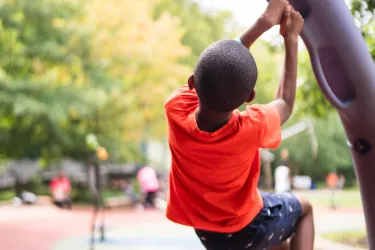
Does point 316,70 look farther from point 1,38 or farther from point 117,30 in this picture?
point 117,30

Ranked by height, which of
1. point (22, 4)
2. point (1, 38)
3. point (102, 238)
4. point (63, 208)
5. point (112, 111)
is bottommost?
point (63, 208)

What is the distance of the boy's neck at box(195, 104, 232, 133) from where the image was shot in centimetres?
116

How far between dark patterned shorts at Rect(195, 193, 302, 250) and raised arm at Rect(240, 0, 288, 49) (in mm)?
403

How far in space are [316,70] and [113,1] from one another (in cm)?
1041

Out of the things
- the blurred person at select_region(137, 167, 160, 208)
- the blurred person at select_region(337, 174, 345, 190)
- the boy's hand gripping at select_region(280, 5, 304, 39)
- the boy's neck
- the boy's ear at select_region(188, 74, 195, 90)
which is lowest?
the blurred person at select_region(337, 174, 345, 190)

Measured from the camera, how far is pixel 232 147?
1.18m

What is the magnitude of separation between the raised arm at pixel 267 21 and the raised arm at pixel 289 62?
2 cm

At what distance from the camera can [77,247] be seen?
6.40 meters

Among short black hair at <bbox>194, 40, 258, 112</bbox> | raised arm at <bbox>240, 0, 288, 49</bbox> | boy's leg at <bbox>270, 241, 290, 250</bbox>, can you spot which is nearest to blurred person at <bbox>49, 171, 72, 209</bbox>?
boy's leg at <bbox>270, 241, 290, 250</bbox>

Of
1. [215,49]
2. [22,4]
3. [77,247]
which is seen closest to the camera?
[215,49]

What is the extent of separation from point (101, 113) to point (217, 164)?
1053 centimetres

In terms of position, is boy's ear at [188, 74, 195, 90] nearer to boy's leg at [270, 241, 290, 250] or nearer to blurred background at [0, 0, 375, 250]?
boy's leg at [270, 241, 290, 250]

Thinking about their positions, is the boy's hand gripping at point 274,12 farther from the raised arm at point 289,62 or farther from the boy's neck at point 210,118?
the boy's neck at point 210,118

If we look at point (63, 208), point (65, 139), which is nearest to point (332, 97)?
point (65, 139)
